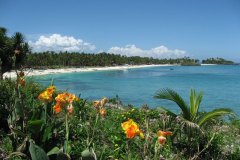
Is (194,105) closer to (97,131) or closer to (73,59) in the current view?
(97,131)

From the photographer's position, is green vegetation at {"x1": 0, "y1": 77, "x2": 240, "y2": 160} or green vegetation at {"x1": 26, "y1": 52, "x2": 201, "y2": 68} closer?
green vegetation at {"x1": 0, "y1": 77, "x2": 240, "y2": 160}

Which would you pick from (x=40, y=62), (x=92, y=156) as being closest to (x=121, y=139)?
(x=92, y=156)

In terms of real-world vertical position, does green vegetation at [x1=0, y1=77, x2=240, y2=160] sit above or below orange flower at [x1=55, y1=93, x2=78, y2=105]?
below

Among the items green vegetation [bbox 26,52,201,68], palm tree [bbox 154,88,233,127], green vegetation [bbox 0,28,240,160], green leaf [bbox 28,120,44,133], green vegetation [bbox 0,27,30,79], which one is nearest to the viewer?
green vegetation [bbox 0,28,240,160]

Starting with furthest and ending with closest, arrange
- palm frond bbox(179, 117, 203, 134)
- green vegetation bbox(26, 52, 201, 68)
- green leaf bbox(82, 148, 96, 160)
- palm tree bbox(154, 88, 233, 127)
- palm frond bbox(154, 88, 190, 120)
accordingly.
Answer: green vegetation bbox(26, 52, 201, 68), palm frond bbox(154, 88, 190, 120), palm tree bbox(154, 88, 233, 127), palm frond bbox(179, 117, 203, 134), green leaf bbox(82, 148, 96, 160)

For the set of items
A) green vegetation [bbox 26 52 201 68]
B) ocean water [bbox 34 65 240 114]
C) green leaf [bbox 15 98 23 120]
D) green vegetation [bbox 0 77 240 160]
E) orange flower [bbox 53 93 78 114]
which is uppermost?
orange flower [bbox 53 93 78 114]

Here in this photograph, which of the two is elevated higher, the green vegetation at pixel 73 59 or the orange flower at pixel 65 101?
the orange flower at pixel 65 101

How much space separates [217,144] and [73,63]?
342ft

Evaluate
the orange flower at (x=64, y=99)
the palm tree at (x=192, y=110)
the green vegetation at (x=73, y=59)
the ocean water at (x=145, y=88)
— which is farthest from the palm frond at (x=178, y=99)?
the green vegetation at (x=73, y=59)

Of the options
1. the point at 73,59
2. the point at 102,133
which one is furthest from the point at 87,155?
the point at 73,59

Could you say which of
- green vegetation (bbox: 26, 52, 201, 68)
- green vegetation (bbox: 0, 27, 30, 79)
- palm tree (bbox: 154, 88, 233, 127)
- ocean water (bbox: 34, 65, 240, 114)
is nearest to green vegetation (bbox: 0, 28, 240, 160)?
palm tree (bbox: 154, 88, 233, 127)

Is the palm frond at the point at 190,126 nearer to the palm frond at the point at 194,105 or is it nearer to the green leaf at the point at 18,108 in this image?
the palm frond at the point at 194,105

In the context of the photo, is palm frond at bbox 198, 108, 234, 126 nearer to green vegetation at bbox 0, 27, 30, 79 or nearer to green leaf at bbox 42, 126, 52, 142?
green leaf at bbox 42, 126, 52, 142

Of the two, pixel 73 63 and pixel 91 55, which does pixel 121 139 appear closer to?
pixel 73 63
